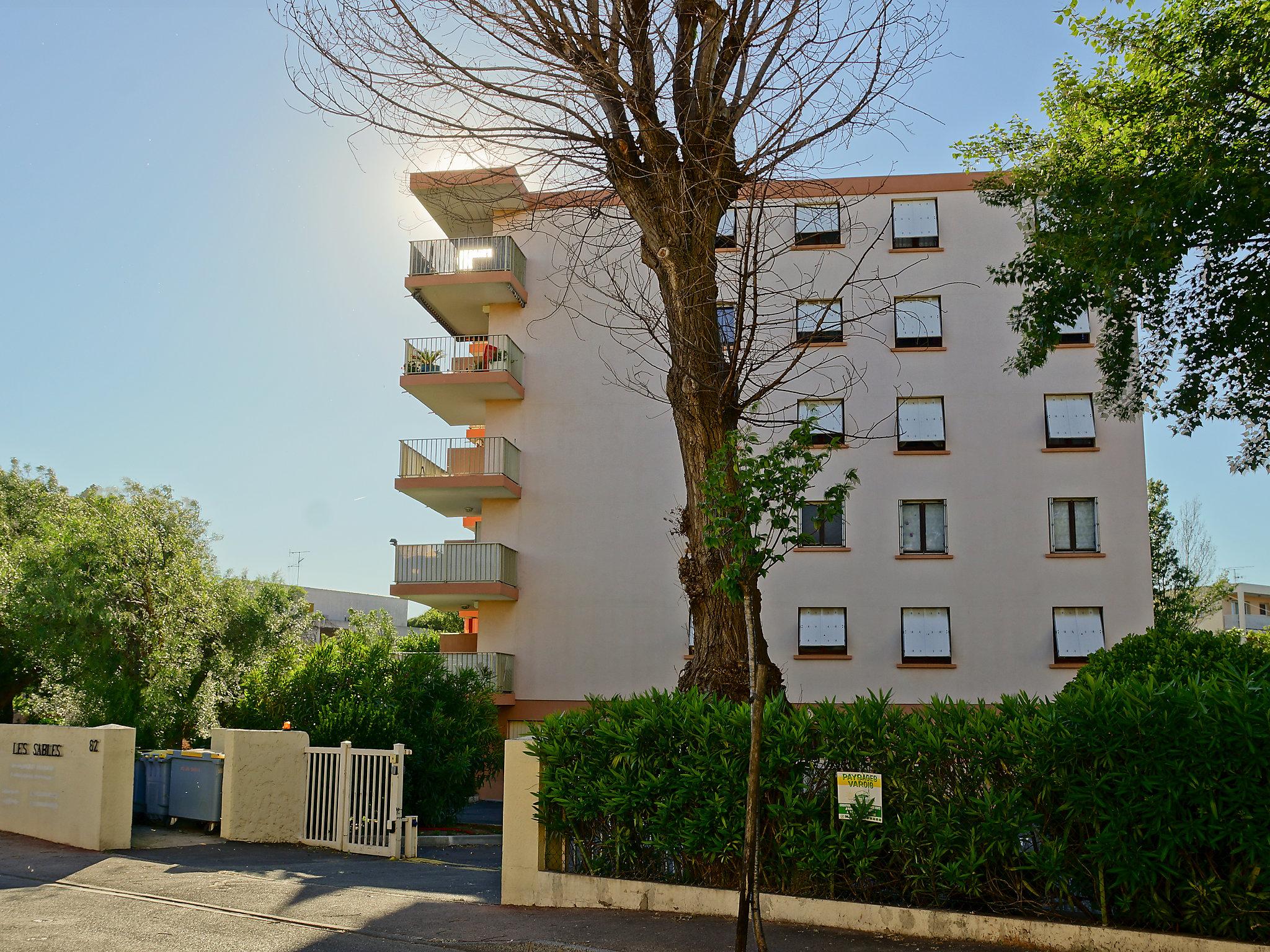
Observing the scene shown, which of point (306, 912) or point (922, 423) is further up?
point (922, 423)

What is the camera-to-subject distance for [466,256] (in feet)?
97.0

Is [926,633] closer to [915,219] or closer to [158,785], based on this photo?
[915,219]

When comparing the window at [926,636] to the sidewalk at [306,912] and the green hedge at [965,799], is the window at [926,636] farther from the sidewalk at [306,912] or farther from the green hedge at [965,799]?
the green hedge at [965,799]

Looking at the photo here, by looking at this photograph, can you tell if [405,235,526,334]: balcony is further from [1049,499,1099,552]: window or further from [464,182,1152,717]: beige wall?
[1049,499,1099,552]: window

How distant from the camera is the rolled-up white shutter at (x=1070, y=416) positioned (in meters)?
28.2

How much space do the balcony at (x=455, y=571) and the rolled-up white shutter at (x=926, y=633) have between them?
1027 centimetres

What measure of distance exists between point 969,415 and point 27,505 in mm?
30637

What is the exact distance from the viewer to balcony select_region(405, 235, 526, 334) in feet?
95.4

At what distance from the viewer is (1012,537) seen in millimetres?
27891

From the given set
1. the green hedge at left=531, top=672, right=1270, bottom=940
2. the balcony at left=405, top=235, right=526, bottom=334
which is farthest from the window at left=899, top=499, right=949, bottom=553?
the green hedge at left=531, top=672, right=1270, bottom=940

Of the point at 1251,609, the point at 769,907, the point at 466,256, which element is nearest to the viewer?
the point at 769,907

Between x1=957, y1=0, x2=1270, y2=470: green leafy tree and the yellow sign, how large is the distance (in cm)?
842

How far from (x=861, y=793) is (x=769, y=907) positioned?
4.05 ft

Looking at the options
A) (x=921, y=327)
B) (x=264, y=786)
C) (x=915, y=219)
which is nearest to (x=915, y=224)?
(x=915, y=219)
